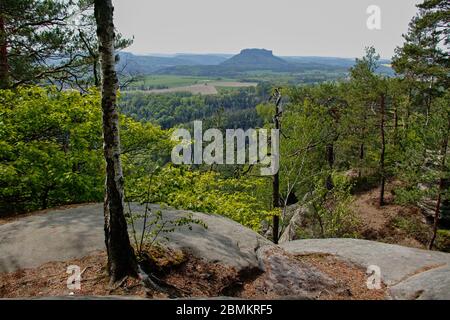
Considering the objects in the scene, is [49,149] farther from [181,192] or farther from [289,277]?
[289,277]

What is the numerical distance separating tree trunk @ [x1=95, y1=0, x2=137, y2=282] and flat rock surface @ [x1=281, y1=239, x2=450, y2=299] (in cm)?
674

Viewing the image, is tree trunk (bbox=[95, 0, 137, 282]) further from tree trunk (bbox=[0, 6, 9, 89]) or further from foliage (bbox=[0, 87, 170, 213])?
tree trunk (bbox=[0, 6, 9, 89])

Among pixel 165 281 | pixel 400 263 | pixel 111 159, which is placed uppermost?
pixel 111 159

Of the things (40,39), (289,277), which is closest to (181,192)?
(289,277)

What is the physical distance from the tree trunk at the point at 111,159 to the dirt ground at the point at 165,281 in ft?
1.42

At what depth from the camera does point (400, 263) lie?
1160 cm

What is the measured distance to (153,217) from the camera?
1125cm

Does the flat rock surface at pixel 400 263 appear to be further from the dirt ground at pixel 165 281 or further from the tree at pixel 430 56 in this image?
the tree at pixel 430 56

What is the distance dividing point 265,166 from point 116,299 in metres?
22.0

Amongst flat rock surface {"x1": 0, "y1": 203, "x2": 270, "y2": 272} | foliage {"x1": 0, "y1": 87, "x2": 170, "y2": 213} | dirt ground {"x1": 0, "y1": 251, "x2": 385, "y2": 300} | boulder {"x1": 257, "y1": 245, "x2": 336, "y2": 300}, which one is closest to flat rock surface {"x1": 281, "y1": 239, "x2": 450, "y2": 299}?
dirt ground {"x1": 0, "y1": 251, "x2": 385, "y2": 300}

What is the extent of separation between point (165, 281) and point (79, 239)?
2.78 m
